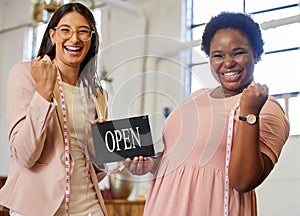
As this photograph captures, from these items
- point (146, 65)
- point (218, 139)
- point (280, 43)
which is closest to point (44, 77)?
point (146, 65)

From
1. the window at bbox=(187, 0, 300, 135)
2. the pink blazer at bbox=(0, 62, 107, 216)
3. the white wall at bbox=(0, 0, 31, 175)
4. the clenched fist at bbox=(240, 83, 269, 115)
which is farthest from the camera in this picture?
the white wall at bbox=(0, 0, 31, 175)

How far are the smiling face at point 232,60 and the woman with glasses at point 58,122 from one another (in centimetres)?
25

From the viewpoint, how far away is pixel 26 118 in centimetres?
109

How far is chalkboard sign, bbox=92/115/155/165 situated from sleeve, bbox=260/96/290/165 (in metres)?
0.22

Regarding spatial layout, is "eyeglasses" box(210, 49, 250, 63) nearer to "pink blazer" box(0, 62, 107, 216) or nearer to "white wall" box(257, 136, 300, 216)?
"pink blazer" box(0, 62, 107, 216)

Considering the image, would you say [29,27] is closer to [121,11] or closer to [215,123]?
[121,11]

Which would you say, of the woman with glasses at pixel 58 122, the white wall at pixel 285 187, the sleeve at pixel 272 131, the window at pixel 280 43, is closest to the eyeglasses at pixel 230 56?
the sleeve at pixel 272 131

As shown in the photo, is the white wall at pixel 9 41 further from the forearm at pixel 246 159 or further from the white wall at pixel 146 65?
the forearm at pixel 246 159

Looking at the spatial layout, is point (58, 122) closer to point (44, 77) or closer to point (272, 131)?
point (44, 77)

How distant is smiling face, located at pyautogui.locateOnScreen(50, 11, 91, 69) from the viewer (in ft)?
3.94

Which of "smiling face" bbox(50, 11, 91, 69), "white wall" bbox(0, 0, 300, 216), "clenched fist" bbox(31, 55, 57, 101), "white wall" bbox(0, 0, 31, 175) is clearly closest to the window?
"white wall" bbox(0, 0, 300, 216)

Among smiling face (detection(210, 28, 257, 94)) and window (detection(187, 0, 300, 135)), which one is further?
window (detection(187, 0, 300, 135))

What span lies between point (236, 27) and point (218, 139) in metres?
0.22

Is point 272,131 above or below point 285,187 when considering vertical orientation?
above
